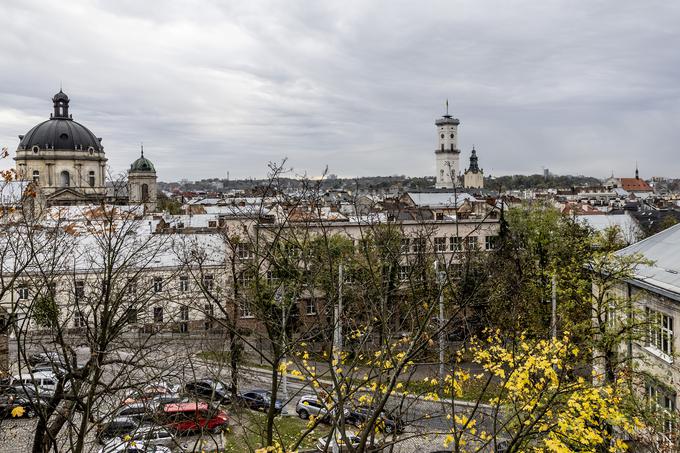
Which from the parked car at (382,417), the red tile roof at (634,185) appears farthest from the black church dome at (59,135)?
the red tile roof at (634,185)

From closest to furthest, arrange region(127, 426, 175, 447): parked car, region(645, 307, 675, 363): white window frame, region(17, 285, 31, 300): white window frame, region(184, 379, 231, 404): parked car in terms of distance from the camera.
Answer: region(184, 379, 231, 404): parked car
region(127, 426, 175, 447): parked car
region(17, 285, 31, 300): white window frame
region(645, 307, 675, 363): white window frame

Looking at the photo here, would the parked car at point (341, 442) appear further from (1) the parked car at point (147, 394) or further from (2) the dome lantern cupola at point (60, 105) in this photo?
(2) the dome lantern cupola at point (60, 105)

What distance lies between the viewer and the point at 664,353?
17.7 meters

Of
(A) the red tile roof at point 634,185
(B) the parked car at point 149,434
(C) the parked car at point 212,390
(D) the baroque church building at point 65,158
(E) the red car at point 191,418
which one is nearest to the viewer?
(E) the red car at point 191,418

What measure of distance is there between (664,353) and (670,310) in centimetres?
129

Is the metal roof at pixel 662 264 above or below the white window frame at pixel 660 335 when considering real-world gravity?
above

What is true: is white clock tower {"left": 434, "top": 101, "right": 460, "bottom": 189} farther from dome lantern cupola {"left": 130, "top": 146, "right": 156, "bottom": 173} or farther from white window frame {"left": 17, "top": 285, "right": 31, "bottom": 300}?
white window frame {"left": 17, "top": 285, "right": 31, "bottom": 300}

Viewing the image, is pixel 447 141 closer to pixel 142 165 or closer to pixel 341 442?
pixel 142 165

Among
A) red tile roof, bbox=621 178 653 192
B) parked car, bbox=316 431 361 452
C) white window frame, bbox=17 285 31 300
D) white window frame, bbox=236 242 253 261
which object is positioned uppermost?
red tile roof, bbox=621 178 653 192

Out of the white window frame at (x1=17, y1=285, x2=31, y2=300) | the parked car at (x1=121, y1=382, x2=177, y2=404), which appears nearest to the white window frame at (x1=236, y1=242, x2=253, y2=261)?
the parked car at (x1=121, y1=382, x2=177, y2=404)


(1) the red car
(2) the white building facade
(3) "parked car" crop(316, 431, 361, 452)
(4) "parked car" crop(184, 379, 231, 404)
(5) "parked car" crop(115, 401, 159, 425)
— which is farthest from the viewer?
(2) the white building facade

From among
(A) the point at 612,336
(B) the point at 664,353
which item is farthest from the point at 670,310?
(A) the point at 612,336

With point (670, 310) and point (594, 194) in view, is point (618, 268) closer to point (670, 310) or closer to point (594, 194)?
point (670, 310)

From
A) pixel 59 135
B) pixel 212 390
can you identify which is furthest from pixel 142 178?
pixel 212 390
